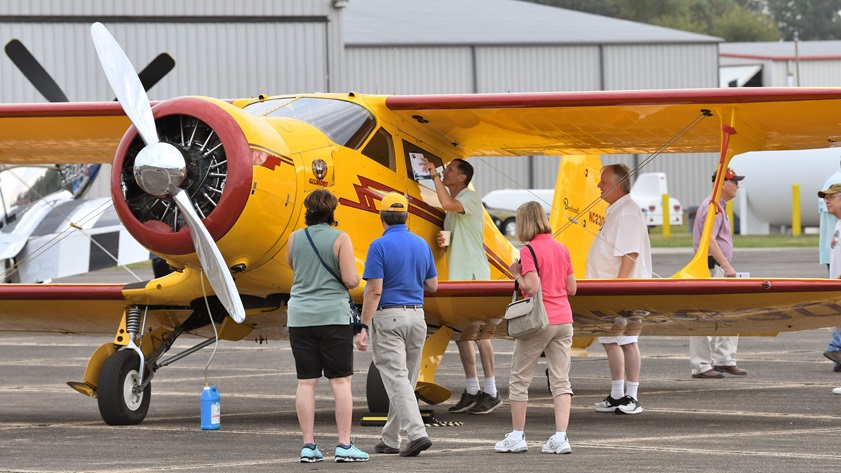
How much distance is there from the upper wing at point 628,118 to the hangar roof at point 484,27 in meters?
37.3

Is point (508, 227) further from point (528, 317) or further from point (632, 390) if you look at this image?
point (528, 317)

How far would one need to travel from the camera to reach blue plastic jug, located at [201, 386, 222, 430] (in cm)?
935

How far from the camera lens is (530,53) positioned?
49.7 m

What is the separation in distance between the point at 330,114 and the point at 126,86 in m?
1.74

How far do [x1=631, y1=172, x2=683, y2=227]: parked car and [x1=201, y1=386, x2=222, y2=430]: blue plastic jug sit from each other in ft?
125

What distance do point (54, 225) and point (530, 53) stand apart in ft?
111

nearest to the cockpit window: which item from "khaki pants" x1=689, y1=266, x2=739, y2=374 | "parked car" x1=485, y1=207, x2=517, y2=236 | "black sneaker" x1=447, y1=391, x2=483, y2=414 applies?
"black sneaker" x1=447, y1=391, x2=483, y2=414

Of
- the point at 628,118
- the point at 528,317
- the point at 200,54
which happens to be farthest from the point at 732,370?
the point at 200,54

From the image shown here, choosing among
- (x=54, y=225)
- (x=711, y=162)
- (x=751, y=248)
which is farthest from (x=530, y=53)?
(x=54, y=225)

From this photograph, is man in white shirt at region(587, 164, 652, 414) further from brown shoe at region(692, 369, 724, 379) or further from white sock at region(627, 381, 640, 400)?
brown shoe at region(692, 369, 724, 379)

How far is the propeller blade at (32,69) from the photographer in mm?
17672

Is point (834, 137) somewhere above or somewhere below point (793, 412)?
above

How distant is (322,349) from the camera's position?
25.9 feet

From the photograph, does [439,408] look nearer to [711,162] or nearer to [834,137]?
[834,137]
